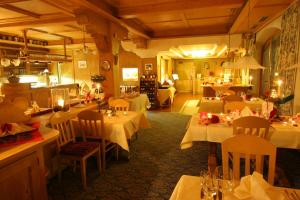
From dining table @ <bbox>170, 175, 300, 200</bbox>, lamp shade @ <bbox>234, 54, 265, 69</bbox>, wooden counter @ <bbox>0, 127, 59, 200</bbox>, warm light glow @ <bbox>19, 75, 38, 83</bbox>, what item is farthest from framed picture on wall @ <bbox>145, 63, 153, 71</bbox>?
dining table @ <bbox>170, 175, 300, 200</bbox>

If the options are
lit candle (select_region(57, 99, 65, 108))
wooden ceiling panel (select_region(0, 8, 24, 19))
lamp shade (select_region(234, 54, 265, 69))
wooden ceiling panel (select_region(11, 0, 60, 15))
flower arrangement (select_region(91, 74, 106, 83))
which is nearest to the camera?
lit candle (select_region(57, 99, 65, 108))

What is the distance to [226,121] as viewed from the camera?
2.84 metres

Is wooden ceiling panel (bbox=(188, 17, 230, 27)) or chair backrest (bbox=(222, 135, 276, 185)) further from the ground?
wooden ceiling panel (bbox=(188, 17, 230, 27))

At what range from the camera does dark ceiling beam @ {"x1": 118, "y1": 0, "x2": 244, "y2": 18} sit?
140 inches

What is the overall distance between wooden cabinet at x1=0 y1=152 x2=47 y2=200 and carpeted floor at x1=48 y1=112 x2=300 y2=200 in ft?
2.67

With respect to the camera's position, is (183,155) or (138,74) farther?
(138,74)

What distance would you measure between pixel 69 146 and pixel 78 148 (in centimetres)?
17

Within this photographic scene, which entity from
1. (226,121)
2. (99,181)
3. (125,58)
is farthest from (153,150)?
(125,58)

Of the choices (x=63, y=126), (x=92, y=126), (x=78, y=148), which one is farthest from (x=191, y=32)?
(x=78, y=148)

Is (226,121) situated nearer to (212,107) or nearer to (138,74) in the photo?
(212,107)

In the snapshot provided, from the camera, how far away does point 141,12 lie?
3.90m

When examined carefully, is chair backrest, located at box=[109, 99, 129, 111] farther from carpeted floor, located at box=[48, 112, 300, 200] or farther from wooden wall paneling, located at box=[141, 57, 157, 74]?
wooden wall paneling, located at box=[141, 57, 157, 74]

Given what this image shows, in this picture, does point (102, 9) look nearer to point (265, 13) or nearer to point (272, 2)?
point (272, 2)

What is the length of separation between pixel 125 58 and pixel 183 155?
6.36 meters
